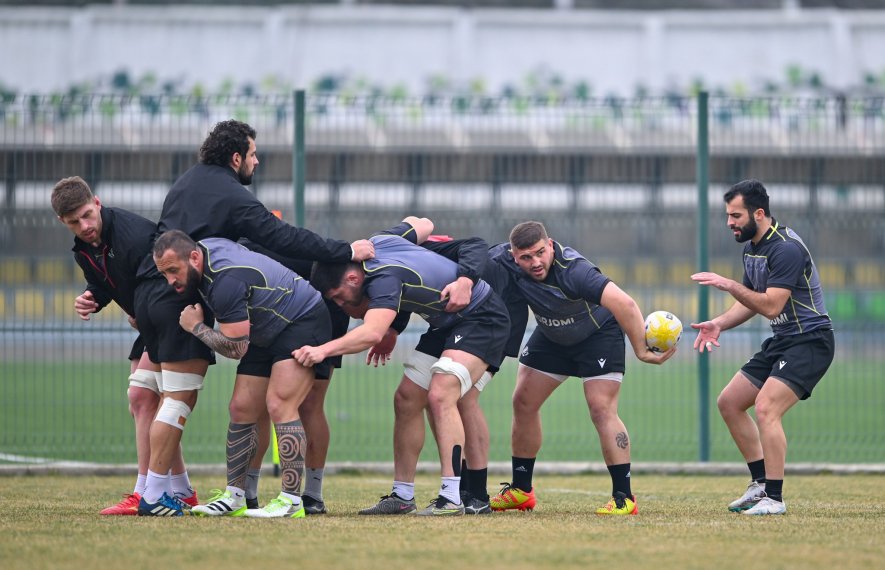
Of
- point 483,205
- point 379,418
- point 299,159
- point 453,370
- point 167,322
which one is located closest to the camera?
point 167,322

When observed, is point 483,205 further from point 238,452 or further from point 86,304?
point 238,452

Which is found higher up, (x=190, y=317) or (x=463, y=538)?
(x=190, y=317)

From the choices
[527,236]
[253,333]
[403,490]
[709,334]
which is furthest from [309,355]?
[709,334]

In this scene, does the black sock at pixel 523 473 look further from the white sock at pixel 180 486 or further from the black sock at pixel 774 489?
the white sock at pixel 180 486

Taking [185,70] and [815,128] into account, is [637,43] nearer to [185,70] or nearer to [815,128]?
[185,70]

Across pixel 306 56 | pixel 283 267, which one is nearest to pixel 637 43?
pixel 306 56

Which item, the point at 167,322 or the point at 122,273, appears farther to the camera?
the point at 122,273

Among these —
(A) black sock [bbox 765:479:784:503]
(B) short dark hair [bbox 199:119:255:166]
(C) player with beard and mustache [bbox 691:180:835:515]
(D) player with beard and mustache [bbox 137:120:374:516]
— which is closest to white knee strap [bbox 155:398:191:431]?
(D) player with beard and mustache [bbox 137:120:374:516]

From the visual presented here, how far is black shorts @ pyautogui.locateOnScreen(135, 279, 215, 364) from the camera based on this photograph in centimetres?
746

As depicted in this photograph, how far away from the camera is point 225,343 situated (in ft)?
23.3

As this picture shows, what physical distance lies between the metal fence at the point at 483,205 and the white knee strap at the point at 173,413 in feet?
13.0

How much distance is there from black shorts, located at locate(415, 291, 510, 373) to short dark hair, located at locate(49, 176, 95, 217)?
2234mm

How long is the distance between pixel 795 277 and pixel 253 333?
3.34m

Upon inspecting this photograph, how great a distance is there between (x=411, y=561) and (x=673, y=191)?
28.1 feet
